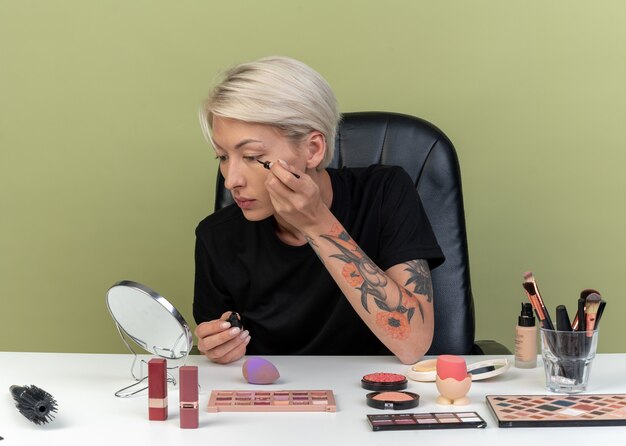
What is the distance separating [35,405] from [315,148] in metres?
0.80

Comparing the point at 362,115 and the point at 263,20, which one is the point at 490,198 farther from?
the point at 263,20

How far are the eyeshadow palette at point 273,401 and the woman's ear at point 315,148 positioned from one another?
58 centimetres

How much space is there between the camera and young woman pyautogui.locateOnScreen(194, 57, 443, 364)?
5.24 ft

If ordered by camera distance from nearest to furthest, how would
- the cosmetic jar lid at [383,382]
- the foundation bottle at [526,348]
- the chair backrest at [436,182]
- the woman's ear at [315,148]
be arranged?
the cosmetic jar lid at [383,382], the foundation bottle at [526,348], the woman's ear at [315,148], the chair backrest at [436,182]

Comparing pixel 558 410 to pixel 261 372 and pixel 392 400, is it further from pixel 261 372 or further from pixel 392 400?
pixel 261 372

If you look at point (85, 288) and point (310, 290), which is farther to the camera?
point (85, 288)

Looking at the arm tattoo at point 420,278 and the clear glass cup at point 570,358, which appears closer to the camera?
the clear glass cup at point 570,358

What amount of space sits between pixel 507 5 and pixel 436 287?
88 cm

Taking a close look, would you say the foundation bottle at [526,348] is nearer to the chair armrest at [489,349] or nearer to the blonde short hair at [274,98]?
the chair armrest at [489,349]

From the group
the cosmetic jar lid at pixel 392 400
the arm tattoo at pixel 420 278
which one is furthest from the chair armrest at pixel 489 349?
the cosmetic jar lid at pixel 392 400

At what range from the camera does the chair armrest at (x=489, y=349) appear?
173 cm

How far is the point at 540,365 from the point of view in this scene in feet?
5.03

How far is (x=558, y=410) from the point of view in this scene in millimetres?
1218

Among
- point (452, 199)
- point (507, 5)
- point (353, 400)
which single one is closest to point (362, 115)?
point (452, 199)
